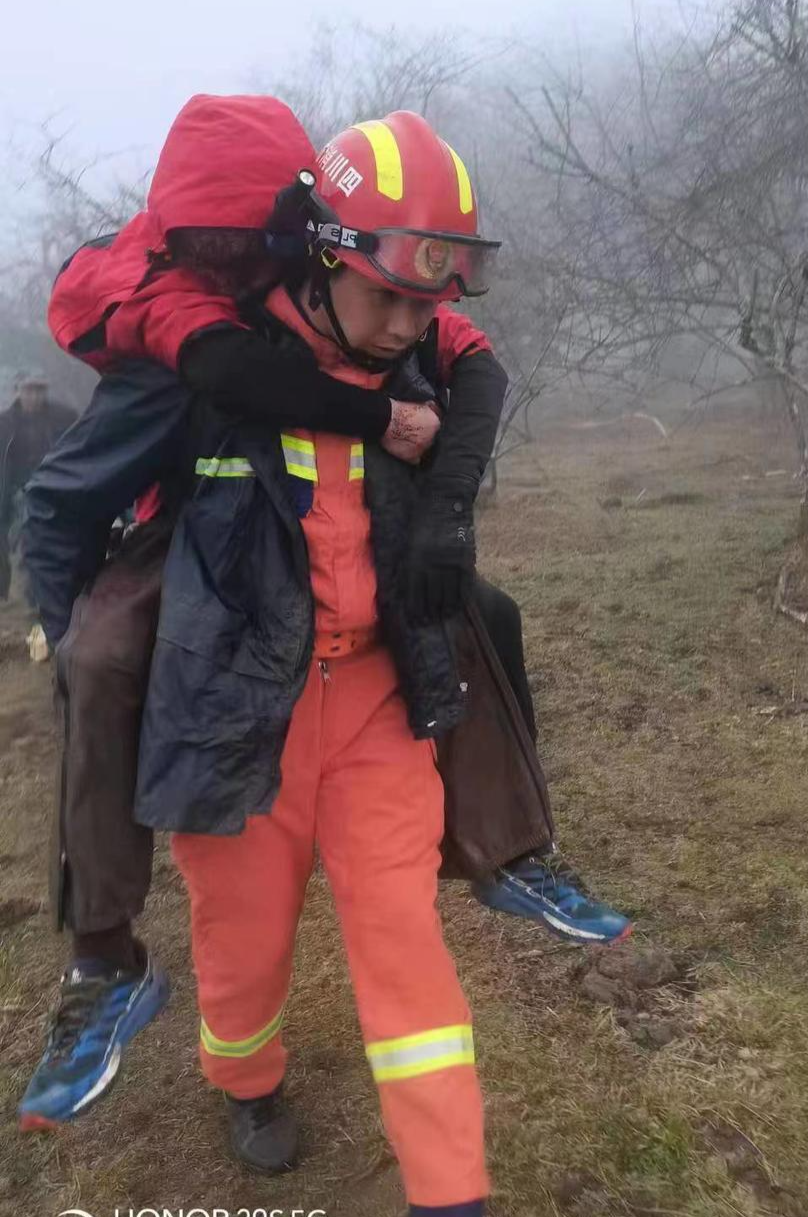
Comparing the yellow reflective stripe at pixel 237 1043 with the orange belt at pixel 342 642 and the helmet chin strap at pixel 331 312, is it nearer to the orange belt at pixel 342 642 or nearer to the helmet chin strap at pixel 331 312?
the orange belt at pixel 342 642

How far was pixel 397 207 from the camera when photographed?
1.91 metres

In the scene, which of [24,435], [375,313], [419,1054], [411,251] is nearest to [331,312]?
[375,313]

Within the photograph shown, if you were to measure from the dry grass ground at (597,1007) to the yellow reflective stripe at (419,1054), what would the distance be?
0.82 meters

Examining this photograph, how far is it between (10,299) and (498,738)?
15.3 meters

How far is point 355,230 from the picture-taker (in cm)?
188

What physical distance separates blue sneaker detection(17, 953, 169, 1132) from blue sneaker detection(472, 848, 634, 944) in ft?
2.81

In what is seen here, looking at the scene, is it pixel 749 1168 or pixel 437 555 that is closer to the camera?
pixel 437 555

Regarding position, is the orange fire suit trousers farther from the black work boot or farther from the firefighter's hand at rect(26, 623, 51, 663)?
the firefighter's hand at rect(26, 623, 51, 663)

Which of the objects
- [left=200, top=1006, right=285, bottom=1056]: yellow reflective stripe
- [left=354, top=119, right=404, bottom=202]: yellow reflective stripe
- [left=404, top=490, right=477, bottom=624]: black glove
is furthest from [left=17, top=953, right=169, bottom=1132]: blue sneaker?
[left=354, top=119, right=404, bottom=202]: yellow reflective stripe

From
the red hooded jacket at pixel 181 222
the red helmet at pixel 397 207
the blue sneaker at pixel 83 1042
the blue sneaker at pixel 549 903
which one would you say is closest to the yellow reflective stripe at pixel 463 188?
the red helmet at pixel 397 207

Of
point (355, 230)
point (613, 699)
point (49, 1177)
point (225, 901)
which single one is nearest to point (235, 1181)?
point (49, 1177)

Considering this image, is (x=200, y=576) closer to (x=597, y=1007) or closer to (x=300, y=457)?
(x=300, y=457)

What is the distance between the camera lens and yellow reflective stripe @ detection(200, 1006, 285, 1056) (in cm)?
233

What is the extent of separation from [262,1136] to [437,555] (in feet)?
5.22
